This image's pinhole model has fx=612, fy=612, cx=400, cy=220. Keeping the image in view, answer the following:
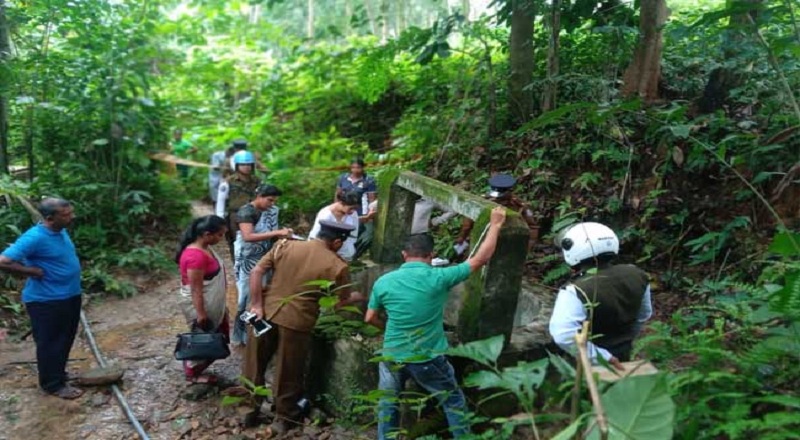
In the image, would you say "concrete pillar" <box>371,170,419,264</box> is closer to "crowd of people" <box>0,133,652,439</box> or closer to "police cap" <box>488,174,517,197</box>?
"crowd of people" <box>0,133,652,439</box>

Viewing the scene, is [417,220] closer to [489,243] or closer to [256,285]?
[256,285]

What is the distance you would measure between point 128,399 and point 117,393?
125 mm

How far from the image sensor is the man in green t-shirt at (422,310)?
3.80m

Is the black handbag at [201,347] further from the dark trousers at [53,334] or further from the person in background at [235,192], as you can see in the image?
the person in background at [235,192]

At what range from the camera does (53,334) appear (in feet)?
17.7

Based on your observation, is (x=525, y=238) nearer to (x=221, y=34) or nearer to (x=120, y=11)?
(x=120, y=11)

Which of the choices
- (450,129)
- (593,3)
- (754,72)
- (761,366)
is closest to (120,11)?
(450,129)

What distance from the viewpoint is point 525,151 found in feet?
26.3

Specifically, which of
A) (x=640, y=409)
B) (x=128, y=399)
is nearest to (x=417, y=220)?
(x=128, y=399)

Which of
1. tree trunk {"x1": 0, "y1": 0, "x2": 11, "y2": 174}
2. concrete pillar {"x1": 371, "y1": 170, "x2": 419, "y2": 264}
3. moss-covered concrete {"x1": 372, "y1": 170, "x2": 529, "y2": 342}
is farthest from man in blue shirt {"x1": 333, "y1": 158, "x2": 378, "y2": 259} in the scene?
tree trunk {"x1": 0, "y1": 0, "x2": 11, "y2": 174}

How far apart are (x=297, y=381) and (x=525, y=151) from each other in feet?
14.8

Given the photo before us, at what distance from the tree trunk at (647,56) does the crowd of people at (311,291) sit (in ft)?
7.85

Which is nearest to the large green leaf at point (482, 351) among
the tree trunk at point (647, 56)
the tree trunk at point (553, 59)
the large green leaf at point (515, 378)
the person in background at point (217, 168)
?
the large green leaf at point (515, 378)

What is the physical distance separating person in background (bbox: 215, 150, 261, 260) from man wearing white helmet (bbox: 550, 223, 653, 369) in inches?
177
